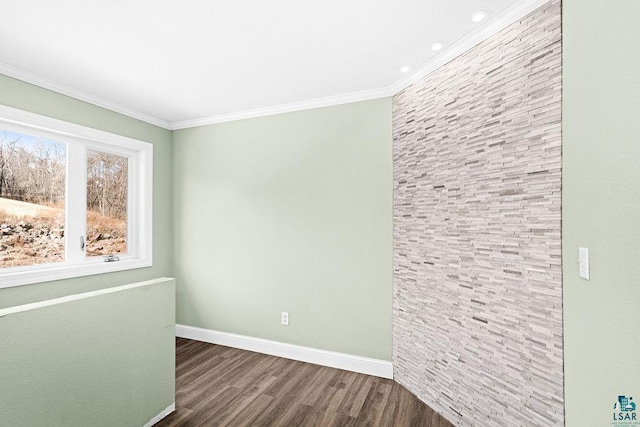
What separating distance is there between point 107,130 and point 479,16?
325 centimetres

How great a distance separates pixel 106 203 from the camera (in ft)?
10.1

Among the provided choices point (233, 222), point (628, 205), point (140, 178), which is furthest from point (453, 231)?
point (140, 178)

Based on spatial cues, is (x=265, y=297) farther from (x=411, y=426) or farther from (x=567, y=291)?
(x=567, y=291)

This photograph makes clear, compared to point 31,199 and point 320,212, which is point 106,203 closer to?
point 31,199

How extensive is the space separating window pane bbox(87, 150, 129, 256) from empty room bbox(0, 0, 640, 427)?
0.8 inches

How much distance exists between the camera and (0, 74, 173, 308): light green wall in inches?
89.4

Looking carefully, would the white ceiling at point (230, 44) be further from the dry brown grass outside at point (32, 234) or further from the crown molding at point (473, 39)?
the dry brown grass outside at point (32, 234)

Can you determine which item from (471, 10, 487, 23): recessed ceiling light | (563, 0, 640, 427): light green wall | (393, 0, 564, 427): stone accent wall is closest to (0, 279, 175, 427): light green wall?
(393, 0, 564, 427): stone accent wall

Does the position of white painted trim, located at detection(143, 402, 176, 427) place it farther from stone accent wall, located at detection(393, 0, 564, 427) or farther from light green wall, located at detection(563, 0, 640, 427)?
A: light green wall, located at detection(563, 0, 640, 427)

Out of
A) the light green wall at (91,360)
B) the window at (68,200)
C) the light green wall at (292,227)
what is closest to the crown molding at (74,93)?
the window at (68,200)

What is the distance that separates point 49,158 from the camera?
2.59 metres

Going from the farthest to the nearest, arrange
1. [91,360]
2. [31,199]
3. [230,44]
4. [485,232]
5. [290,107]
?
[290,107]
[31,199]
[230,44]
[485,232]
[91,360]

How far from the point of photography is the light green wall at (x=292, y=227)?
2643 millimetres

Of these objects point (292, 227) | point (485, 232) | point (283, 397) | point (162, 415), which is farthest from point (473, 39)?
point (162, 415)
